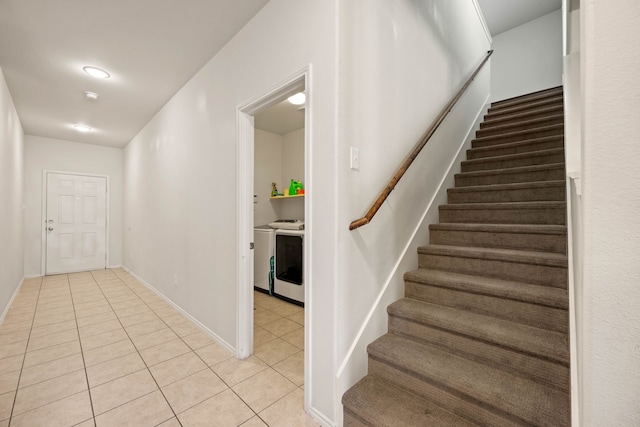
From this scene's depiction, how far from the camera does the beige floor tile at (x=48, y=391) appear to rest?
167 centimetres

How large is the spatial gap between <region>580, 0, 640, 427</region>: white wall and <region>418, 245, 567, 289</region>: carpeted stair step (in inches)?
48.6

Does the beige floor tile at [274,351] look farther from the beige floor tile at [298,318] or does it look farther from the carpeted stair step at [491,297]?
the carpeted stair step at [491,297]

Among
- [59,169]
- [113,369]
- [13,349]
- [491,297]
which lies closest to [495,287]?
[491,297]

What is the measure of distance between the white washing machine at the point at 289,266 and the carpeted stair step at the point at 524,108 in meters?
3.25

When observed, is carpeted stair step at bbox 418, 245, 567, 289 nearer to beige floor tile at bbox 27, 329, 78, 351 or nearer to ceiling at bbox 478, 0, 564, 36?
beige floor tile at bbox 27, 329, 78, 351

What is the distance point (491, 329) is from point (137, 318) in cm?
343

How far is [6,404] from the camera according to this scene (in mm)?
1668

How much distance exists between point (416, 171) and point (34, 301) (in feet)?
16.7

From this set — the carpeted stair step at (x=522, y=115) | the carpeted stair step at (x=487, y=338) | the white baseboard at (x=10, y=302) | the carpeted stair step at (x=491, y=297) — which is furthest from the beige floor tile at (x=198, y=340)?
the carpeted stair step at (x=522, y=115)

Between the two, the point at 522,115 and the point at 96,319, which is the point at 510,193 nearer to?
the point at 522,115

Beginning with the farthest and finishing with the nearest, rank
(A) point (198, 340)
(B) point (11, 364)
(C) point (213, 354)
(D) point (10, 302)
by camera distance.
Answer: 1. (D) point (10, 302)
2. (A) point (198, 340)
3. (C) point (213, 354)
4. (B) point (11, 364)

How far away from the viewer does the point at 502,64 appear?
4.93 meters

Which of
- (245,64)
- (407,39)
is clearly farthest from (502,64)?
(245,64)

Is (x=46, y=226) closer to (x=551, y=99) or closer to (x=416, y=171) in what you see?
(x=416, y=171)
